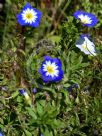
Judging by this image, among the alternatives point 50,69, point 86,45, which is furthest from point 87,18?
point 50,69

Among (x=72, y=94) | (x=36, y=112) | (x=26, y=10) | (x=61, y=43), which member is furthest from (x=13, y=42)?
(x=36, y=112)

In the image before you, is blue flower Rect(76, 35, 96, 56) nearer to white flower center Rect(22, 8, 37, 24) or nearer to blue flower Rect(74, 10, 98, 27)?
blue flower Rect(74, 10, 98, 27)

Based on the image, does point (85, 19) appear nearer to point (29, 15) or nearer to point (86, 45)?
point (86, 45)

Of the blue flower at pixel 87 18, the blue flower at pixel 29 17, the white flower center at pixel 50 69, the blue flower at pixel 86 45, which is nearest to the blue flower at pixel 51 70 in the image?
the white flower center at pixel 50 69

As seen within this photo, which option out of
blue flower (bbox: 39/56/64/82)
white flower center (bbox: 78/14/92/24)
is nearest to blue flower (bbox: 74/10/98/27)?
white flower center (bbox: 78/14/92/24)

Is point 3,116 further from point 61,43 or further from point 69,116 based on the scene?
point 61,43
